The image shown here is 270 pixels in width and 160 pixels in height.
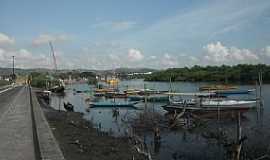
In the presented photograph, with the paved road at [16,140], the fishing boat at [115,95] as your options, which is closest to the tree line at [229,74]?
the fishing boat at [115,95]

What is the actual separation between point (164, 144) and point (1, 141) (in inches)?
559

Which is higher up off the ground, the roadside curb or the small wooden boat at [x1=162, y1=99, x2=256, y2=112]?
the roadside curb

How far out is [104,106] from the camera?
5309 centimetres

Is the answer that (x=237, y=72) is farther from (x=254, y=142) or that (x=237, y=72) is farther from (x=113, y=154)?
(x=113, y=154)

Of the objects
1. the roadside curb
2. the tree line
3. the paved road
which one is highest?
the tree line

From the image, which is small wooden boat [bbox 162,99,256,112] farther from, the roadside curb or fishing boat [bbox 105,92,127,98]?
fishing boat [bbox 105,92,127,98]

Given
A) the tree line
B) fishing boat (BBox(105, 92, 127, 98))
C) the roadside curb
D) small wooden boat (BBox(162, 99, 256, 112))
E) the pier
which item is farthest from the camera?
the tree line

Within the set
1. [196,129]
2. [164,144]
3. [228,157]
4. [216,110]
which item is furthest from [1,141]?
[216,110]

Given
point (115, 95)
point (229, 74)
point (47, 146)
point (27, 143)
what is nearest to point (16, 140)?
point (27, 143)

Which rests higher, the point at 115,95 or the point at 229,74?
the point at 229,74

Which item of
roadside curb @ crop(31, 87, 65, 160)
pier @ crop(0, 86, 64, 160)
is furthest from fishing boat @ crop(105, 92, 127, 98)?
roadside curb @ crop(31, 87, 65, 160)

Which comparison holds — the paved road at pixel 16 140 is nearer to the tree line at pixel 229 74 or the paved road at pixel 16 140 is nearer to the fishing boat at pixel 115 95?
the fishing boat at pixel 115 95

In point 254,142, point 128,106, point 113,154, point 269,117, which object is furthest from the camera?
point 128,106

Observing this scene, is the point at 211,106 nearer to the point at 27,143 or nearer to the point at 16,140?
the point at 16,140
